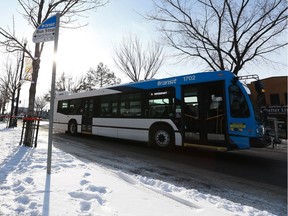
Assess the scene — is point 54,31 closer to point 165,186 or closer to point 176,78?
point 165,186

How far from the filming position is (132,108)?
1059 centimetres

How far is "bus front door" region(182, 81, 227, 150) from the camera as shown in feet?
25.5

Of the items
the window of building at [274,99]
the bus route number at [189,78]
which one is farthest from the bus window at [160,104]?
the window of building at [274,99]

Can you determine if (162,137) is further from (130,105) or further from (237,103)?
(237,103)

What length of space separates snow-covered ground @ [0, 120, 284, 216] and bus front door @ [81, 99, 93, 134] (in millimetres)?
8178

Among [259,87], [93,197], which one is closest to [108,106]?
[259,87]

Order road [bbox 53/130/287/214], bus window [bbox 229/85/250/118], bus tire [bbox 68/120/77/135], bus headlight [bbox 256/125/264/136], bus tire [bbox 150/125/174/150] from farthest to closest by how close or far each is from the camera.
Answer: bus tire [bbox 68/120/77/135] < bus tire [bbox 150/125/174/150] < bus window [bbox 229/85/250/118] < bus headlight [bbox 256/125/264/136] < road [bbox 53/130/287/214]

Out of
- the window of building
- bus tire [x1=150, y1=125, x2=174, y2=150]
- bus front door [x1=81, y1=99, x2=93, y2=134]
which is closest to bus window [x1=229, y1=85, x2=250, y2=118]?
bus tire [x1=150, y1=125, x2=174, y2=150]

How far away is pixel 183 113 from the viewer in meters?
8.70

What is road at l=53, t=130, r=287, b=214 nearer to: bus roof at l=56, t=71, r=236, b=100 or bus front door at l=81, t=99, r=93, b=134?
bus roof at l=56, t=71, r=236, b=100

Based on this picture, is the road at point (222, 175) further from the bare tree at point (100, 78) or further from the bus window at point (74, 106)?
the bare tree at point (100, 78)

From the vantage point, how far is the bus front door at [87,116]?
42.8ft

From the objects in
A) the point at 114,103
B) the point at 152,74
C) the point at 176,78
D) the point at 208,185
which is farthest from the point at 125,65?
the point at 208,185

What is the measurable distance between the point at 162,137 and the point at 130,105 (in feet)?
7.72
